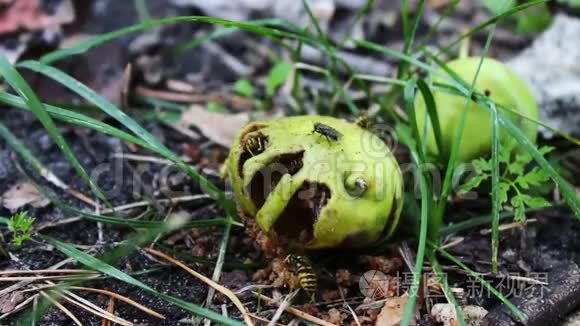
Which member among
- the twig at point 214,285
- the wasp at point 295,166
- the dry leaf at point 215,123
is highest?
the wasp at point 295,166

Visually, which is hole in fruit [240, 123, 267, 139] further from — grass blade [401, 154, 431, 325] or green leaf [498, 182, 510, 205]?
green leaf [498, 182, 510, 205]

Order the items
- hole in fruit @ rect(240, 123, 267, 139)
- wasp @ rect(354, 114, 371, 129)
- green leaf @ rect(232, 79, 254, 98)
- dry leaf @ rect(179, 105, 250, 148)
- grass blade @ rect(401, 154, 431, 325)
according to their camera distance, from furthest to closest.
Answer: green leaf @ rect(232, 79, 254, 98) < dry leaf @ rect(179, 105, 250, 148) < wasp @ rect(354, 114, 371, 129) < hole in fruit @ rect(240, 123, 267, 139) < grass blade @ rect(401, 154, 431, 325)

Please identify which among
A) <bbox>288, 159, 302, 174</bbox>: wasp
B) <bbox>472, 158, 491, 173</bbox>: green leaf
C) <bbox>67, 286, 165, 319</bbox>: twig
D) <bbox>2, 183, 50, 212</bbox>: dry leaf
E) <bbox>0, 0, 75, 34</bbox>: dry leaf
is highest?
<bbox>0, 0, 75, 34</bbox>: dry leaf

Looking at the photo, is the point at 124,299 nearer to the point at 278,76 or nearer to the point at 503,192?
the point at 503,192

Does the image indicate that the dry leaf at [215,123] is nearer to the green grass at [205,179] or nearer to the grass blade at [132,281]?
the green grass at [205,179]

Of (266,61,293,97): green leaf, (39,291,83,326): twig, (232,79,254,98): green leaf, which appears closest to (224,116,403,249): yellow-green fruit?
(39,291,83,326): twig

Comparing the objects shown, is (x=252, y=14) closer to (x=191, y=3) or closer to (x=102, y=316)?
(x=191, y=3)

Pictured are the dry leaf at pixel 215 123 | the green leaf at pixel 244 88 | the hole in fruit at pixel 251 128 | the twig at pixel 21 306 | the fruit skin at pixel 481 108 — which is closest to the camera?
the twig at pixel 21 306

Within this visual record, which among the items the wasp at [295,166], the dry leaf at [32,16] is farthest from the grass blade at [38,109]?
the dry leaf at [32,16]
